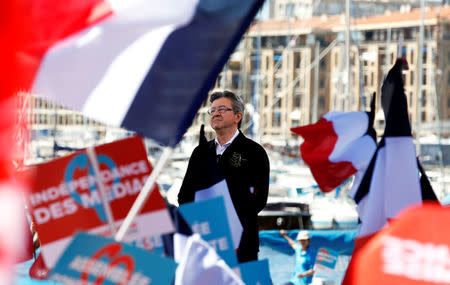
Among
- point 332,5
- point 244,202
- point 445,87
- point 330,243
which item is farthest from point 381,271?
point 332,5

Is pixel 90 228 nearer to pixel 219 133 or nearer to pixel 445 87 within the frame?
pixel 219 133

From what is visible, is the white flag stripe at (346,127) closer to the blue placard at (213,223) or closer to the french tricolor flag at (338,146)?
the french tricolor flag at (338,146)

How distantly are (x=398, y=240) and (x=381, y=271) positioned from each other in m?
0.12

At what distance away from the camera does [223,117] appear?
5.76 metres

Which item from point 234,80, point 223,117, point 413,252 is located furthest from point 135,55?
point 234,80

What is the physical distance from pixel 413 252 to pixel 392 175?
1.58m

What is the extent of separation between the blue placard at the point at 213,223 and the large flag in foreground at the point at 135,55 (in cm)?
56

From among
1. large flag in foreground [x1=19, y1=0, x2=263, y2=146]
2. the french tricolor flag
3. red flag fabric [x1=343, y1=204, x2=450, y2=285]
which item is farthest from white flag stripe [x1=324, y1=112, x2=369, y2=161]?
red flag fabric [x1=343, y1=204, x2=450, y2=285]

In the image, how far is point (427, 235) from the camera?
3.43 meters

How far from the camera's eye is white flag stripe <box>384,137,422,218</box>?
4.91 meters

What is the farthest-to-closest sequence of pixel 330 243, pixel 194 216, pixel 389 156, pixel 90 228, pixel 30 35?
pixel 330 243
pixel 389 156
pixel 194 216
pixel 90 228
pixel 30 35

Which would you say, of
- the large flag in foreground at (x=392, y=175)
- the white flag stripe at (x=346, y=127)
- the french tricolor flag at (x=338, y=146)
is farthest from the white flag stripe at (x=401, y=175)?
the white flag stripe at (x=346, y=127)

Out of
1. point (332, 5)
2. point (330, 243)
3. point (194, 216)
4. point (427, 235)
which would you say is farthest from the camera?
point (332, 5)

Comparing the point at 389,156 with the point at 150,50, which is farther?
the point at 389,156
